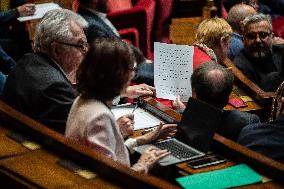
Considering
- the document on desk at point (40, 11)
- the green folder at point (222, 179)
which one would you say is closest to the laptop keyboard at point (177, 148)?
the green folder at point (222, 179)

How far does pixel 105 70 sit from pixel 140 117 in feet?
2.40

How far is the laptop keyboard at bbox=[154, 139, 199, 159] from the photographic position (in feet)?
8.35

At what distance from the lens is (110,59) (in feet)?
8.13

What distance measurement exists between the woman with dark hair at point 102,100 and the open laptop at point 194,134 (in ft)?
0.26

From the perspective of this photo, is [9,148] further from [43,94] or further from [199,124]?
[199,124]

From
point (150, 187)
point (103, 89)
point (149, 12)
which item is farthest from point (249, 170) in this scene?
point (149, 12)

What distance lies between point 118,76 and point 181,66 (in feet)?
3.35

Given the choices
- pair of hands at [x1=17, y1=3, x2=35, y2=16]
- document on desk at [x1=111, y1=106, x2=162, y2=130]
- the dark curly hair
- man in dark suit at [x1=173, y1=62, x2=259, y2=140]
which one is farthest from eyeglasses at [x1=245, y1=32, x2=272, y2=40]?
the dark curly hair

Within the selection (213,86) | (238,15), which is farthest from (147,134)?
(238,15)

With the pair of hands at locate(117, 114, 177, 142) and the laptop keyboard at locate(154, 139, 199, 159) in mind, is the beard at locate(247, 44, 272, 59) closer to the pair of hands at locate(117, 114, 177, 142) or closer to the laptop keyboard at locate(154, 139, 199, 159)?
the pair of hands at locate(117, 114, 177, 142)

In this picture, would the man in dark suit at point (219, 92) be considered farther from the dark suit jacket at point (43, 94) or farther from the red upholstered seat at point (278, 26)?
the red upholstered seat at point (278, 26)

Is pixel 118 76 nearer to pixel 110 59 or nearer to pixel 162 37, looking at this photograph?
pixel 110 59

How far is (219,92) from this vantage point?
2.88m

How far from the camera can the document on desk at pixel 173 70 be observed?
3.44m
